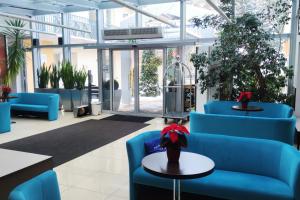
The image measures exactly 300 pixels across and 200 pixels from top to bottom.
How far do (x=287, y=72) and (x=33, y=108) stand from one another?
6824mm

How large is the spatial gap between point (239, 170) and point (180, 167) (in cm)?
102

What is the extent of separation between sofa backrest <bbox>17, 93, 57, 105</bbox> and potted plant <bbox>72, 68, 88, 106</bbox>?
4.10 ft

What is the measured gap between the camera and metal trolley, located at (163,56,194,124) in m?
7.80

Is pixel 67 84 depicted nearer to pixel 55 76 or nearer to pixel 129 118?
pixel 55 76

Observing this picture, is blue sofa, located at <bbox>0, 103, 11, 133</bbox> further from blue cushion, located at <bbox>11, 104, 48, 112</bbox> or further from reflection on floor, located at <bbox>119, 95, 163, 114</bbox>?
reflection on floor, located at <bbox>119, 95, 163, 114</bbox>

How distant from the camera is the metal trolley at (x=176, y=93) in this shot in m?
7.80

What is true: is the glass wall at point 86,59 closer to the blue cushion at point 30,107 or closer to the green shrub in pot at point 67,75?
the green shrub in pot at point 67,75

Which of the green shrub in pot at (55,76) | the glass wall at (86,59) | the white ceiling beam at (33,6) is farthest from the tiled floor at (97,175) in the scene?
the white ceiling beam at (33,6)

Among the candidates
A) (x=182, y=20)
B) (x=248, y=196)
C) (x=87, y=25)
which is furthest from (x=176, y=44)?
(x=248, y=196)

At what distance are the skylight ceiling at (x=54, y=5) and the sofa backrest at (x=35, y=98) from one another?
285 centimetres

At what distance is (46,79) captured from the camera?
9.92 m

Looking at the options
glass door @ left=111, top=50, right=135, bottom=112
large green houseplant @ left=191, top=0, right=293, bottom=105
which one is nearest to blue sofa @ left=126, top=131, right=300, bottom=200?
large green houseplant @ left=191, top=0, right=293, bottom=105

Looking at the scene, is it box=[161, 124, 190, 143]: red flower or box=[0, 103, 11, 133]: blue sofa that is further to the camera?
box=[0, 103, 11, 133]: blue sofa

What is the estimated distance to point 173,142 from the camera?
2.43m
